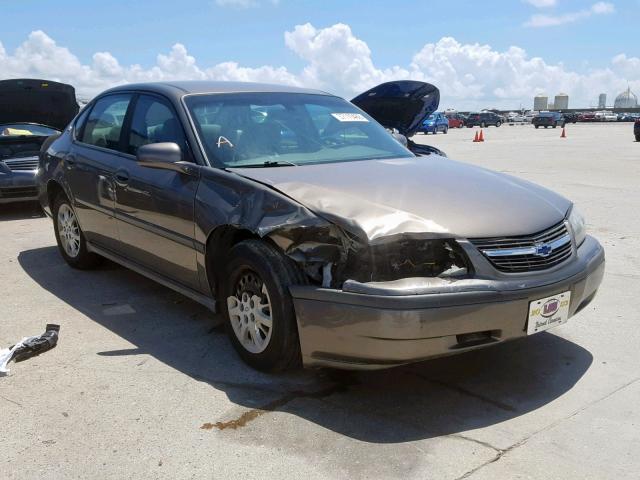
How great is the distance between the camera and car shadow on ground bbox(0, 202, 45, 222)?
30.0 feet

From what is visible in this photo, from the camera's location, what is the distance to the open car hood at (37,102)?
1021 centimetres

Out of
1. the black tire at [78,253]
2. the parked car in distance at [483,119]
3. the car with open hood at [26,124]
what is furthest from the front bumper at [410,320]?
the parked car in distance at [483,119]

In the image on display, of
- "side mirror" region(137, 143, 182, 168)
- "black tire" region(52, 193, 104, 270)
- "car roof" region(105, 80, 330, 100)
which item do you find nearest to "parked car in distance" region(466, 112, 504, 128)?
"black tire" region(52, 193, 104, 270)

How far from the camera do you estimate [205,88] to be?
4.61 m

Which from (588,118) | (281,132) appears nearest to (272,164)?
(281,132)

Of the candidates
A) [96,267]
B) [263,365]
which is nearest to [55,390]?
[263,365]

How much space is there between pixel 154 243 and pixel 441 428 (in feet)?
7.69

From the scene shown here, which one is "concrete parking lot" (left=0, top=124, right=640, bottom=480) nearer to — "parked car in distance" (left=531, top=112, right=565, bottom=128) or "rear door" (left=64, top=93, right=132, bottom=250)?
"rear door" (left=64, top=93, right=132, bottom=250)

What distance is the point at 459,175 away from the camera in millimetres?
3939

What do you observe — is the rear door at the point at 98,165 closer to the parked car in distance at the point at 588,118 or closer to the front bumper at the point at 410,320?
the front bumper at the point at 410,320

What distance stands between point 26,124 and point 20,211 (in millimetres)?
1345

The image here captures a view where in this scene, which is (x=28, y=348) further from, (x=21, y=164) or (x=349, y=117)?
(x=21, y=164)

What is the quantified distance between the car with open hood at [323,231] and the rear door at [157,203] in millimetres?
13

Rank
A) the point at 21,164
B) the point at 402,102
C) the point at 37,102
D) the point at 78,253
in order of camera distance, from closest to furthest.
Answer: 1. the point at 78,253
2. the point at 21,164
3. the point at 402,102
4. the point at 37,102
